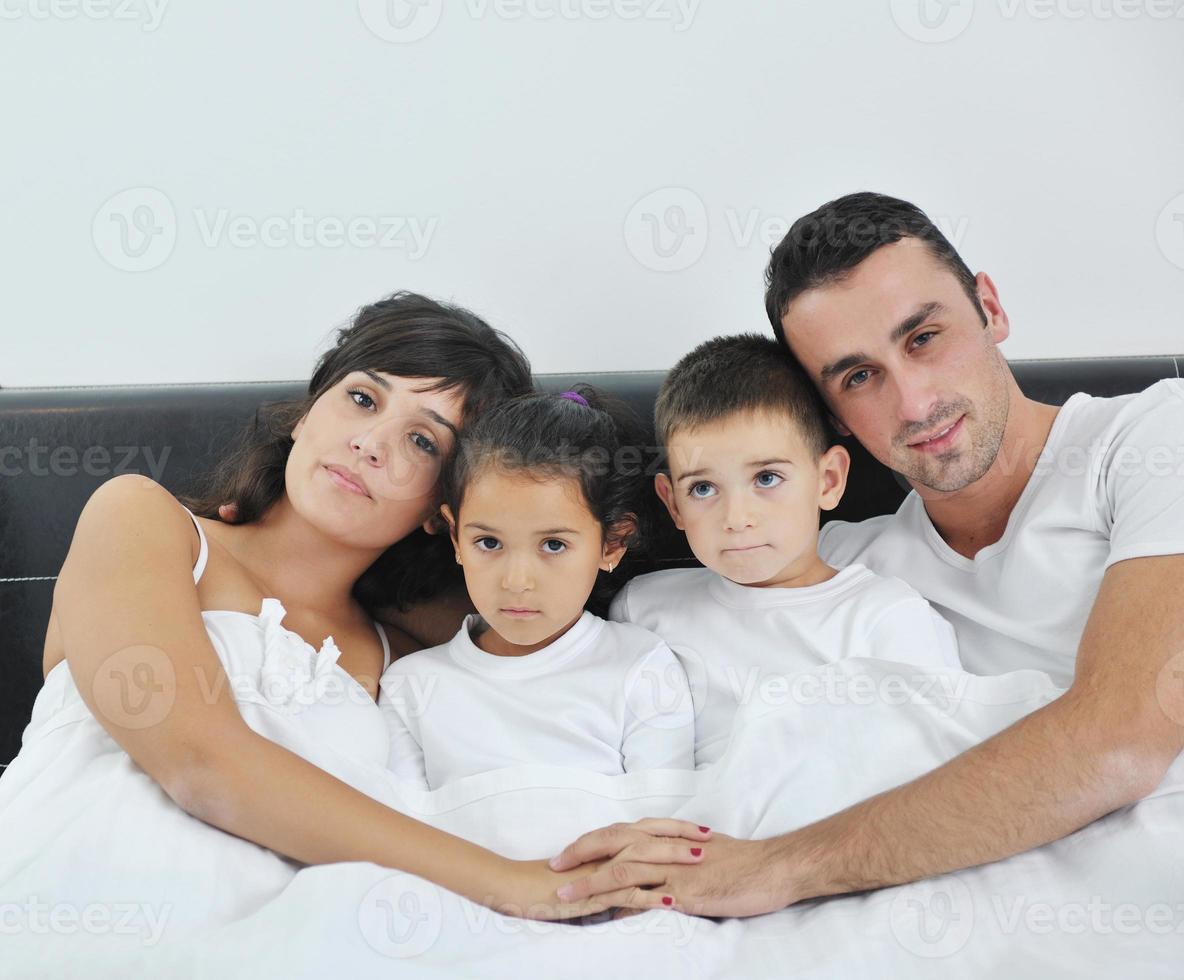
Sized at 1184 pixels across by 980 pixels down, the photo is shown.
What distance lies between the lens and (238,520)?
173 cm

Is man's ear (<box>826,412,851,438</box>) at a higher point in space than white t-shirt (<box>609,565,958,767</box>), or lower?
higher

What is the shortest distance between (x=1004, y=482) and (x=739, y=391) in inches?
17.6

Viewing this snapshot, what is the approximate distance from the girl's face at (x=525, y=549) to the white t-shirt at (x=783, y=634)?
22 cm

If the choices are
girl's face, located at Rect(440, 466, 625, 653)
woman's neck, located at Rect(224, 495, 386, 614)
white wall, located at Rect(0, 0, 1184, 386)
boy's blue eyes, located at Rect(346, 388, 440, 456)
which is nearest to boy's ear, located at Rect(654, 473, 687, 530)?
girl's face, located at Rect(440, 466, 625, 653)

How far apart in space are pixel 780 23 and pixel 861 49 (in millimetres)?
181

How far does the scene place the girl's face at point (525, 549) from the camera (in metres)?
1.49

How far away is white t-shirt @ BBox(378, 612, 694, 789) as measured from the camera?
4.88 ft

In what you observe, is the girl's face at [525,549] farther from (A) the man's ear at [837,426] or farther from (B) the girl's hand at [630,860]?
(A) the man's ear at [837,426]

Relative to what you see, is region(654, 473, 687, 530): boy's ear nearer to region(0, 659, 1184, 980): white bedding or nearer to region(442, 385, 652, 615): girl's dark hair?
region(442, 385, 652, 615): girl's dark hair

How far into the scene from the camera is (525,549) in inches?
59.1

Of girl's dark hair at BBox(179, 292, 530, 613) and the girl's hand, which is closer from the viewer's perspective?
the girl's hand

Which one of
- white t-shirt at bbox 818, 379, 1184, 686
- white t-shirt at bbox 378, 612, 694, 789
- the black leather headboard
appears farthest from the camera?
the black leather headboard

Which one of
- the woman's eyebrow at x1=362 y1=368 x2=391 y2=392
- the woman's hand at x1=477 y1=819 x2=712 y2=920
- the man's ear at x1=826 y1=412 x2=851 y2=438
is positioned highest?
the man's ear at x1=826 y1=412 x2=851 y2=438

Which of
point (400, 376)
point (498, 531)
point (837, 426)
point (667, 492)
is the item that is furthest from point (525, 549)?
point (837, 426)
